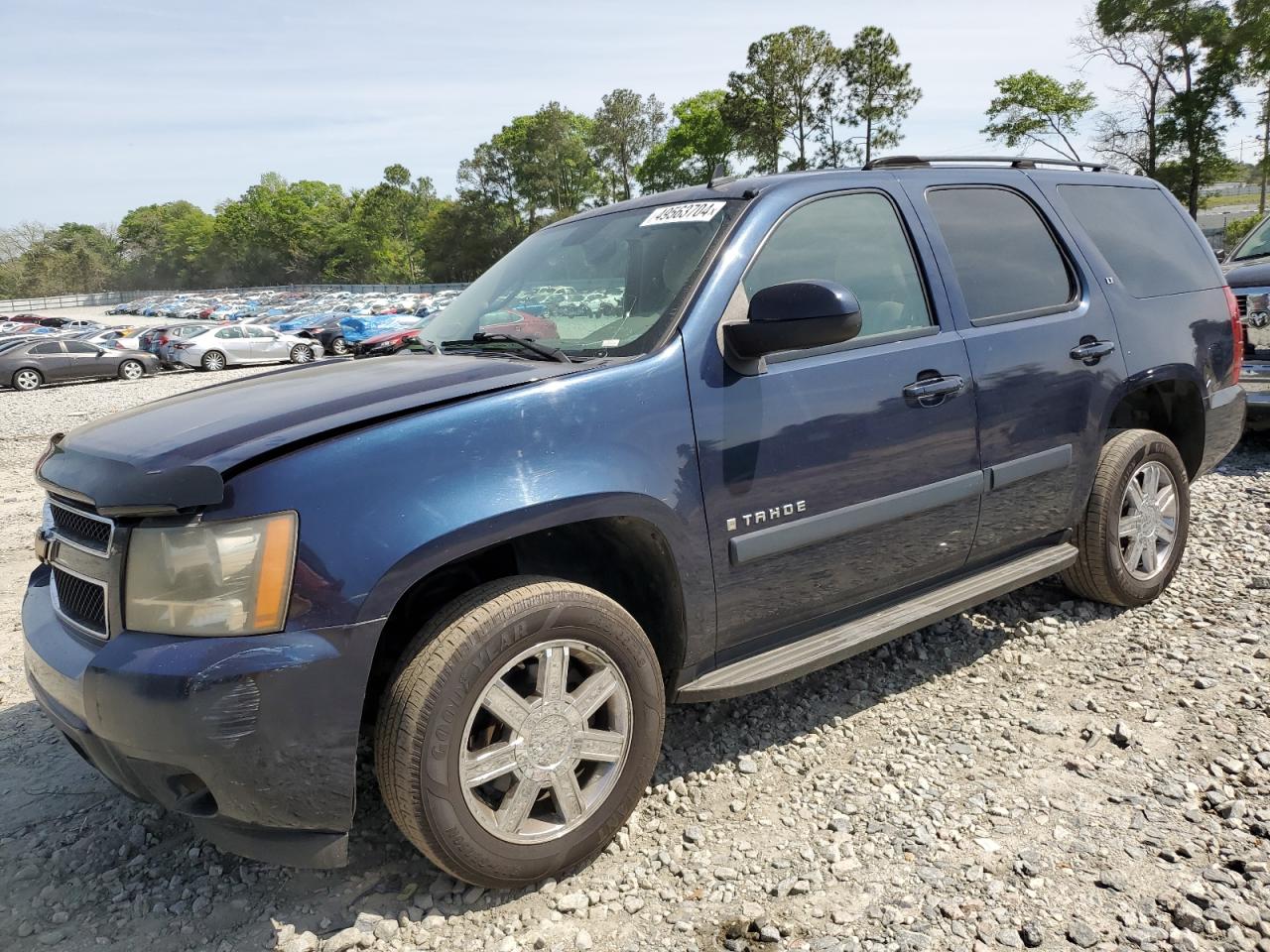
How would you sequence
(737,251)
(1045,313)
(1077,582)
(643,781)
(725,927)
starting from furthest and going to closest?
(1077,582), (1045,313), (737,251), (643,781), (725,927)

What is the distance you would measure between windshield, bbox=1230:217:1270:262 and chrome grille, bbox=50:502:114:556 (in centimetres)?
928

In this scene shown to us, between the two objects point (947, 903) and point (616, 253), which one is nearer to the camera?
point (947, 903)

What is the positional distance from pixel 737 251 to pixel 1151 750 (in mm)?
2133

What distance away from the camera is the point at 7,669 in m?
4.06

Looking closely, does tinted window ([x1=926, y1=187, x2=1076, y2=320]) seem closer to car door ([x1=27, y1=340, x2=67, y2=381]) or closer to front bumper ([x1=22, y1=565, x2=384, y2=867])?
front bumper ([x1=22, y1=565, x2=384, y2=867])

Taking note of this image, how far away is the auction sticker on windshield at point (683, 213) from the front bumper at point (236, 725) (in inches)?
68.1

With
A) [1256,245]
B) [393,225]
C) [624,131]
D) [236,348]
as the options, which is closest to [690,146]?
[624,131]

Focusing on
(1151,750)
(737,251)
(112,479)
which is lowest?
(1151,750)

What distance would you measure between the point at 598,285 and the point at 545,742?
1.54 meters

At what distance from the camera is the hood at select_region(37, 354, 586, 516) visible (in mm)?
2082

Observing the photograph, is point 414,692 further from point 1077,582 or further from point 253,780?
point 1077,582

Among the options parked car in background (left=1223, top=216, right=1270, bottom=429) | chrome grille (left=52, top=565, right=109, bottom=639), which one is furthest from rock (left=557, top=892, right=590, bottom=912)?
parked car in background (left=1223, top=216, right=1270, bottom=429)

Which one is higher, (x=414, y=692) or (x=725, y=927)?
(x=414, y=692)

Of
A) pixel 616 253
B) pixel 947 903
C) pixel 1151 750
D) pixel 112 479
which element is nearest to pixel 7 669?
pixel 112 479
